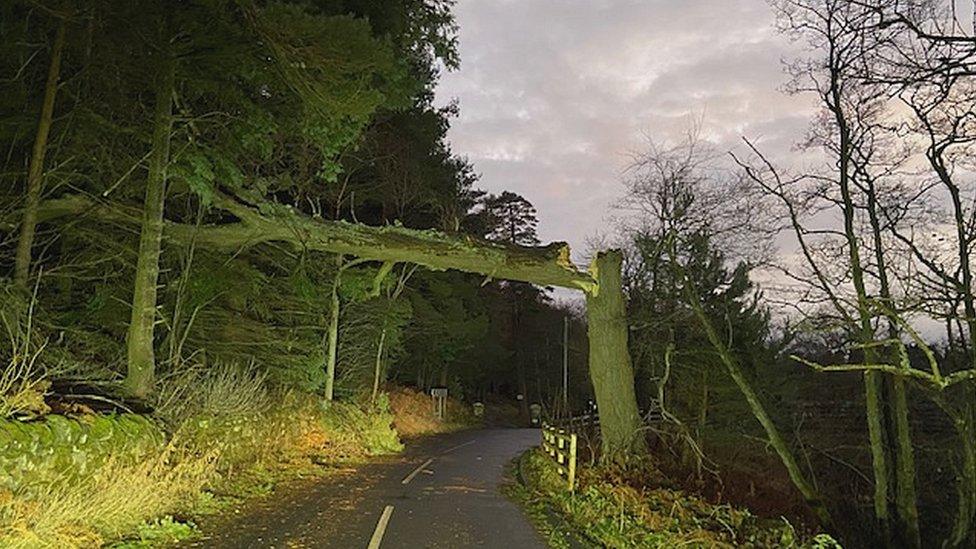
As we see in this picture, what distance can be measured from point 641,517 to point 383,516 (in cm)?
351

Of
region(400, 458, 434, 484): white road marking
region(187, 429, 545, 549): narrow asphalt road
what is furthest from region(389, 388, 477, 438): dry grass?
region(187, 429, 545, 549): narrow asphalt road

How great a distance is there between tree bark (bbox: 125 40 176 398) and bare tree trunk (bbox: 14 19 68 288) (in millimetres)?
1430

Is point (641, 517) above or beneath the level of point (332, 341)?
beneath

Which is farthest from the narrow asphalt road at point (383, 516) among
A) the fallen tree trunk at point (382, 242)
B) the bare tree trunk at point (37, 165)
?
the bare tree trunk at point (37, 165)

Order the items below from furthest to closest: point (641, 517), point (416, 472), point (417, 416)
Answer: point (417, 416) → point (416, 472) → point (641, 517)

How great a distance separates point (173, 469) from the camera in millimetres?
9000

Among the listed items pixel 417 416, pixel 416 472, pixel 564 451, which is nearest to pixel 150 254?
pixel 416 472

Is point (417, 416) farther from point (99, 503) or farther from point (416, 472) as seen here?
point (99, 503)

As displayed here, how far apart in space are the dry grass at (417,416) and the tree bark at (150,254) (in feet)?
62.2

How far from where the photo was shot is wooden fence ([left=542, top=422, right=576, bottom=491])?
11.5m

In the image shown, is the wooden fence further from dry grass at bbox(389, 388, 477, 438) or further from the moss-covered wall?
dry grass at bbox(389, 388, 477, 438)

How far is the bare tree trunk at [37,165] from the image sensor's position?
34.1 feet

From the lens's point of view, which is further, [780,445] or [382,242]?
[780,445]

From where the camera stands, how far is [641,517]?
29.3ft
